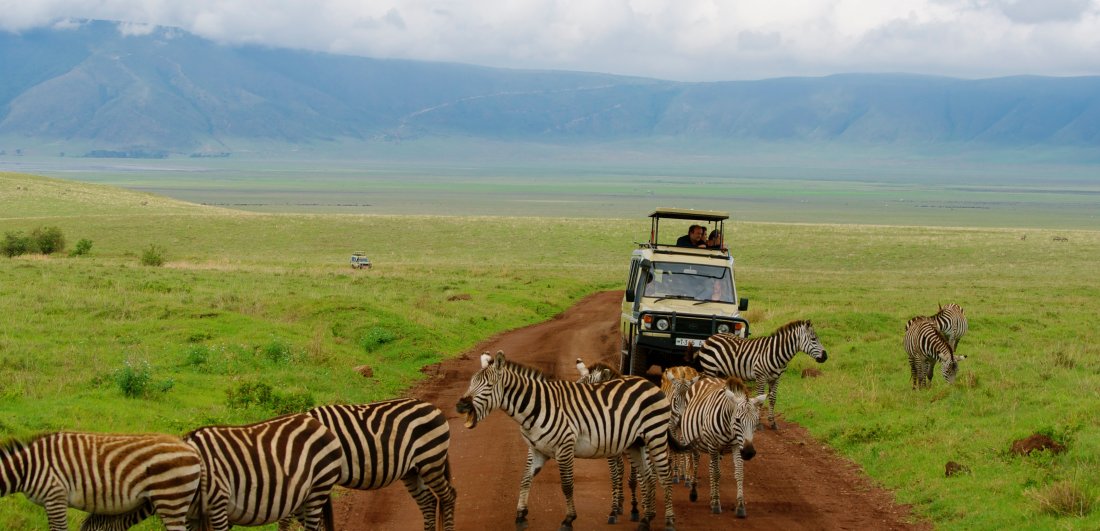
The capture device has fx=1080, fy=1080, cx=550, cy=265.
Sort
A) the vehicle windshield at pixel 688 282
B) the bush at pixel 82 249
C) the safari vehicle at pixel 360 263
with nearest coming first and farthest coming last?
the vehicle windshield at pixel 688 282 < the bush at pixel 82 249 < the safari vehicle at pixel 360 263

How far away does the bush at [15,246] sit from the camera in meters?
50.5

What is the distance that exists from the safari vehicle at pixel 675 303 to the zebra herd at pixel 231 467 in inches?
375

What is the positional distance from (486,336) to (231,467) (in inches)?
782

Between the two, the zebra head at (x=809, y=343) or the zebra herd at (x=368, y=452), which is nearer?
the zebra herd at (x=368, y=452)

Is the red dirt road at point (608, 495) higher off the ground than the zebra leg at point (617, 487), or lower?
lower

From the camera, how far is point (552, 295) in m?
39.2

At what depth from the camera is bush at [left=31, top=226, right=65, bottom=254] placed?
52384mm

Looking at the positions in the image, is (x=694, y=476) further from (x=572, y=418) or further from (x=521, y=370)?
(x=521, y=370)

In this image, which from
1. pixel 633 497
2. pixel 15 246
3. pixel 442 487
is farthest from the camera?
pixel 15 246

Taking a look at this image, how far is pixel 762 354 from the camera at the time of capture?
16.8m

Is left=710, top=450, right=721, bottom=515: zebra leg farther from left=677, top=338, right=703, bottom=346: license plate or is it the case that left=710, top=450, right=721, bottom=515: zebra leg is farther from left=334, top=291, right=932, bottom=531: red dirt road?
left=677, top=338, right=703, bottom=346: license plate

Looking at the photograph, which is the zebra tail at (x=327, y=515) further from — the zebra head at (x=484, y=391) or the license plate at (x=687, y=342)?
the license plate at (x=687, y=342)

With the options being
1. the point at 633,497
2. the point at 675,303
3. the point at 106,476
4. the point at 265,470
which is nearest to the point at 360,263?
the point at 675,303

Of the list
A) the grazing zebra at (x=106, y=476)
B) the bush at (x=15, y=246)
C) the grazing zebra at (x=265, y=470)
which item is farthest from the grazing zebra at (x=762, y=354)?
the bush at (x=15, y=246)
